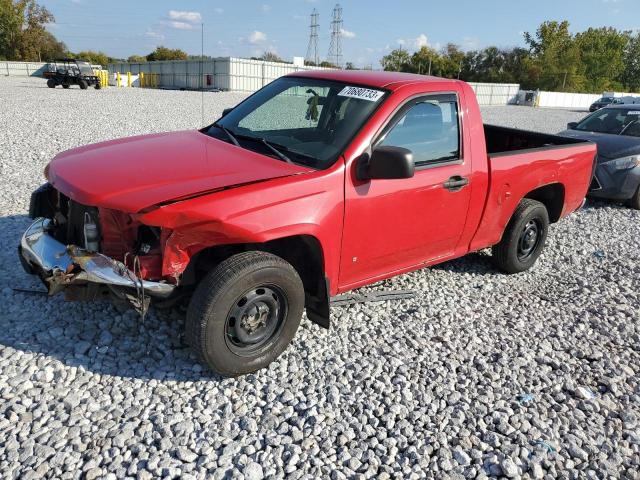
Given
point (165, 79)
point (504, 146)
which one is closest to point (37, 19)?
point (165, 79)

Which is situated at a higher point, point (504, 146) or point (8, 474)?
point (504, 146)

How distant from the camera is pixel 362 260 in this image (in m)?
3.65

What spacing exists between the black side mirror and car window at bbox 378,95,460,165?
0.31 meters

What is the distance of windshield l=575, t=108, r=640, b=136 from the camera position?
8.80 metres

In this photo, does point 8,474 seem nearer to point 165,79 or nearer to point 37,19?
point 165,79

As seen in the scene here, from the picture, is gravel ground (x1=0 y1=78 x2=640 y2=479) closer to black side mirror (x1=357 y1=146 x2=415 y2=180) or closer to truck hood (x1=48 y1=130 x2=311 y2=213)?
truck hood (x1=48 y1=130 x2=311 y2=213)

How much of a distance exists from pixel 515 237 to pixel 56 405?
4177 millimetres

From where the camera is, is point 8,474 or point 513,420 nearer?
point 8,474

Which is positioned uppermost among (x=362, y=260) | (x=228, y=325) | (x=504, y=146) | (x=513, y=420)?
(x=504, y=146)

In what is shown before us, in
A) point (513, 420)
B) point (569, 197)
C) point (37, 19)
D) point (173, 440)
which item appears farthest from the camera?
point (37, 19)

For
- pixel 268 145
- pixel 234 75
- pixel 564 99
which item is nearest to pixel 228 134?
pixel 268 145

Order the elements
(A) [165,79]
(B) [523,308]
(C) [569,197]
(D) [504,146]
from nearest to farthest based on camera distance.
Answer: (B) [523,308] < (C) [569,197] < (D) [504,146] < (A) [165,79]

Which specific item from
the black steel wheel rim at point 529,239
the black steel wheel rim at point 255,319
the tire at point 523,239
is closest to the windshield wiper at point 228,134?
the black steel wheel rim at point 255,319

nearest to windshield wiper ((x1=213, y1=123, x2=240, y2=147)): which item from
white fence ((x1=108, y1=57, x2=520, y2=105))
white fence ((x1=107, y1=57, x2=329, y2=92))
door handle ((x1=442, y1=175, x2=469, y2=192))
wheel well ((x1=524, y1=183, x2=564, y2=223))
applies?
door handle ((x1=442, y1=175, x2=469, y2=192))
